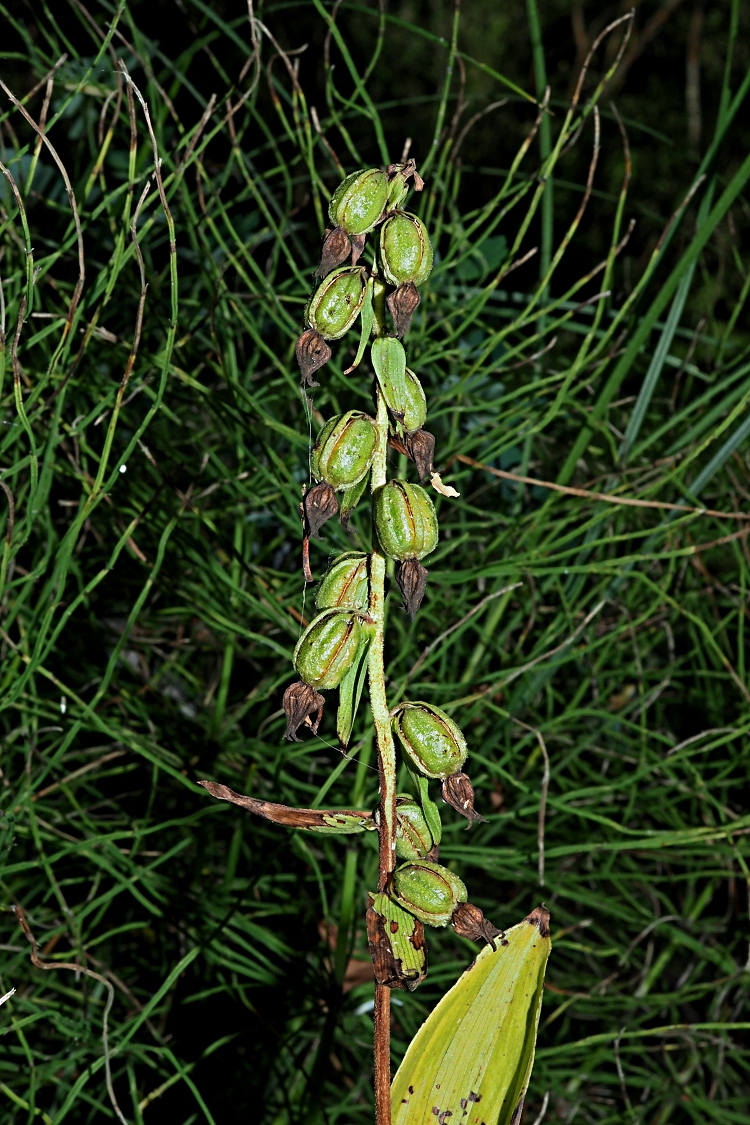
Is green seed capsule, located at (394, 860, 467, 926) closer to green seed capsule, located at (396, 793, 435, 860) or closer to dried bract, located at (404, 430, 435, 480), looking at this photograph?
green seed capsule, located at (396, 793, 435, 860)

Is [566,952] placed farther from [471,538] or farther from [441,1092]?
[441,1092]

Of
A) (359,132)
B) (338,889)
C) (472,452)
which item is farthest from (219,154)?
(338,889)

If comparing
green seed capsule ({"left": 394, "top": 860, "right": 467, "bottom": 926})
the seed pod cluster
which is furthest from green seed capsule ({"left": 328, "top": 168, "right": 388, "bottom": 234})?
green seed capsule ({"left": 394, "top": 860, "right": 467, "bottom": 926})

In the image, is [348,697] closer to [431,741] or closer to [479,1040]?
[431,741]

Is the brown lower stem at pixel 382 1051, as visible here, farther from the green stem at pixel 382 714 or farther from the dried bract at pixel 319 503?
the dried bract at pixel 319 503

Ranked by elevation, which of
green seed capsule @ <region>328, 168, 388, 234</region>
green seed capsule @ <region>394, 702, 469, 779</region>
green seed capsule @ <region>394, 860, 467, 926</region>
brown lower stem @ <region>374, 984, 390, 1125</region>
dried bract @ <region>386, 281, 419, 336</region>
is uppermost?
green seed capsule @ <region>328, 168, 388, 234</region>

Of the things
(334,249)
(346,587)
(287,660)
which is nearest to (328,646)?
(346,587)
